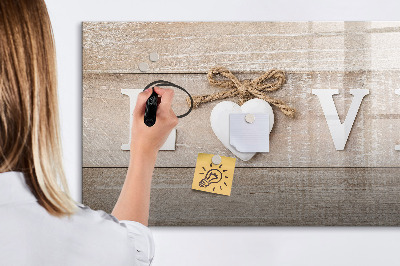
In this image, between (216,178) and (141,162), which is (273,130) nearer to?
(216,178)

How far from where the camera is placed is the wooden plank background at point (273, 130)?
1115 millimetres

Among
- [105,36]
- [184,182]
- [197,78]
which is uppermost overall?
[105,36]

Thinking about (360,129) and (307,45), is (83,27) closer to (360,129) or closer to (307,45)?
(307,45)

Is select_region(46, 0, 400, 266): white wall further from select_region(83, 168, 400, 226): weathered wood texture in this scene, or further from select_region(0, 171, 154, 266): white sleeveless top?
select_region(0, 171, 154, 266): white sleeveless top

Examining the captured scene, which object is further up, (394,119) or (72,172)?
(394,119)

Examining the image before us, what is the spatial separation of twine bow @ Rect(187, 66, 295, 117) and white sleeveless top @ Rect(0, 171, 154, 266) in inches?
25.9

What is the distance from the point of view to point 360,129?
1.12 m

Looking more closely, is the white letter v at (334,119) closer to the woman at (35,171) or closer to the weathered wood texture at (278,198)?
the weathered wood texture at (278,198)

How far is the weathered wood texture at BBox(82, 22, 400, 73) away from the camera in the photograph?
1.12 meters

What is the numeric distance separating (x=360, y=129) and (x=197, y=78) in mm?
422

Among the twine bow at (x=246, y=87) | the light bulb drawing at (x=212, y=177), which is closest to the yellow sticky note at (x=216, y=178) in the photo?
the light bulb drawing at (x=212, y=177)

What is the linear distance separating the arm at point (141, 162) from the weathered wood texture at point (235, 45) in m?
0.45

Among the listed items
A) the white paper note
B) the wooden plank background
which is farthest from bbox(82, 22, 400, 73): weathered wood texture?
the white paper note

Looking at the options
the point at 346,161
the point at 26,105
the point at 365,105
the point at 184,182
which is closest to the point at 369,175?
the point at 346,161
